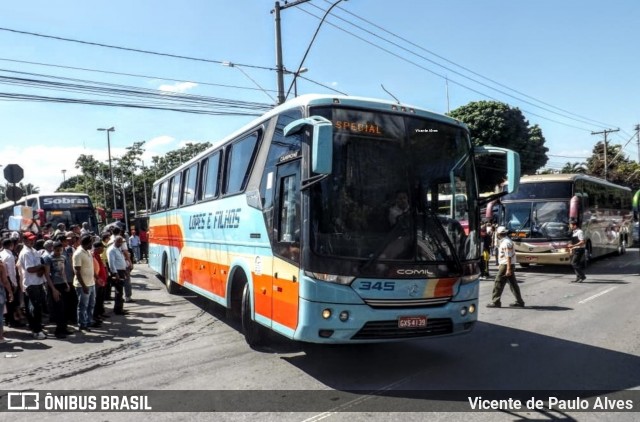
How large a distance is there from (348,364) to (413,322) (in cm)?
132

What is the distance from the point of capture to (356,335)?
18.0 feet

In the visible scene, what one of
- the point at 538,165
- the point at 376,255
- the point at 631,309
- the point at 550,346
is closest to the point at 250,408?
the point at 376,255

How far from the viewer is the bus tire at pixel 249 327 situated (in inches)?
286

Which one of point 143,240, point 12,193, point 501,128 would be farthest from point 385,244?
point 501,128

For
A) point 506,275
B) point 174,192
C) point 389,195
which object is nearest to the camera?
point 389,195

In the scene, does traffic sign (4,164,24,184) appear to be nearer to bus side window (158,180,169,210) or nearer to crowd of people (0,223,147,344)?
crowd of people (0,223,147,344)

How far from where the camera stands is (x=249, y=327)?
7355mm

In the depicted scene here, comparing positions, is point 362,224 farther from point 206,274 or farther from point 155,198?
point 155,198

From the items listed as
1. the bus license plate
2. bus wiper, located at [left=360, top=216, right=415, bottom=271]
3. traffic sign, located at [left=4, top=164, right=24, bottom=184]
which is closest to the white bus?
traffic sign, located at [left=4, top=164, right=24, bottom=184]

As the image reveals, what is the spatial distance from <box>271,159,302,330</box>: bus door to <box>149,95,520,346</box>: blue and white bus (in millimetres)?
13

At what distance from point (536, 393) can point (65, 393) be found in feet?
17.1

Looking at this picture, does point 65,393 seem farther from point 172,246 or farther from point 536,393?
point 172,246

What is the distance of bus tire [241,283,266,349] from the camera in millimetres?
7266

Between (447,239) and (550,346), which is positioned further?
(550,346)
